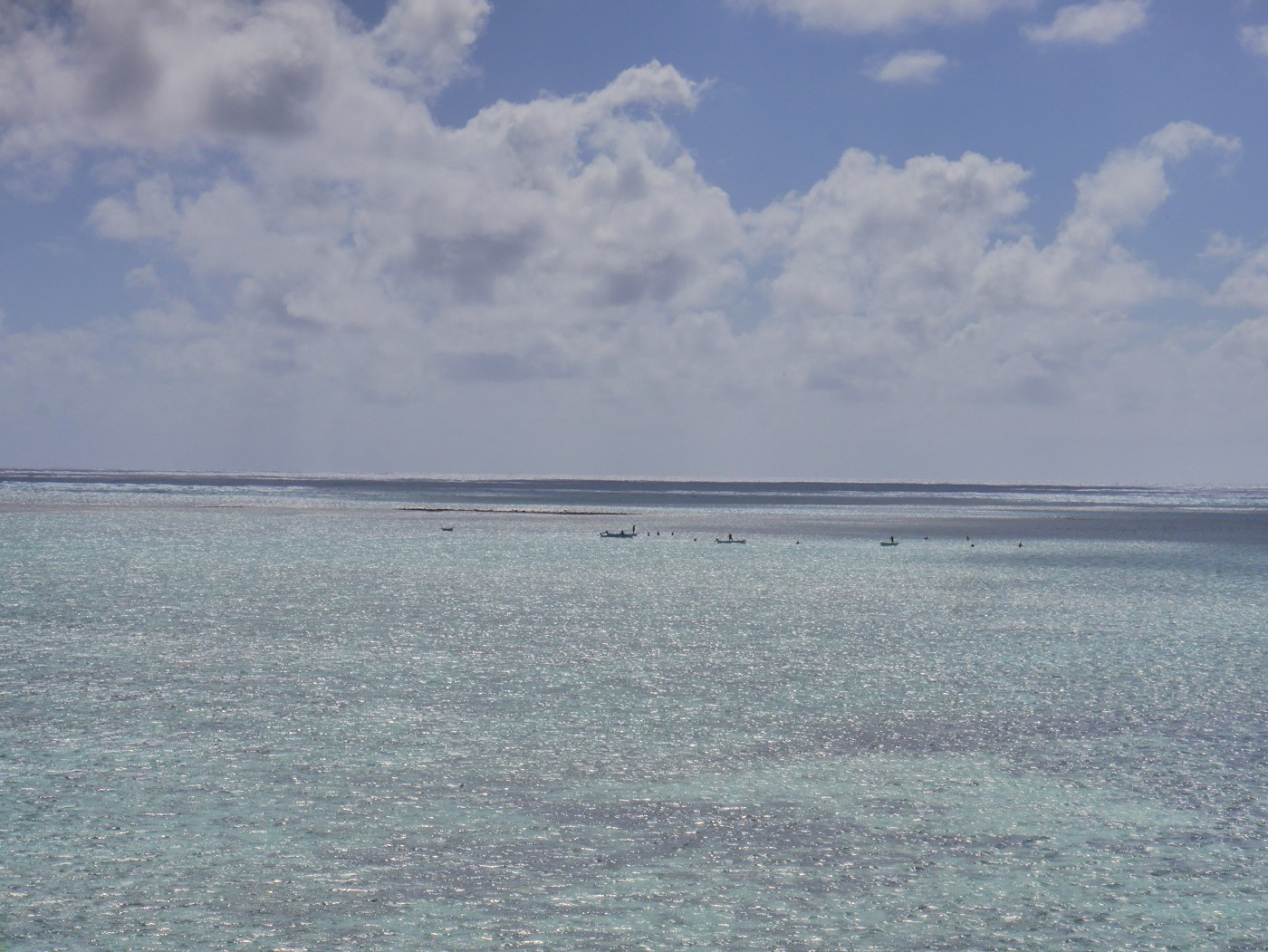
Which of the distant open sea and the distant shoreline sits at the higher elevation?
the distant shoreline

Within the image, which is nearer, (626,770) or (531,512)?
(626,770)

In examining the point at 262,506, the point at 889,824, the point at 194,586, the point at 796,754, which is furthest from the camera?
the point at 262,506

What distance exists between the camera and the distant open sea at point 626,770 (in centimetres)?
1359

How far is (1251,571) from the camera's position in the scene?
62625 millimetres

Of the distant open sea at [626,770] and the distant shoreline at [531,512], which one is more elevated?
the distant shoreline at [531,512]

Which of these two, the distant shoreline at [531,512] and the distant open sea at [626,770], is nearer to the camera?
the distant open sea at [626,770]

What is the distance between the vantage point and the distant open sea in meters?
13.6

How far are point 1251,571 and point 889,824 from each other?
5512cm

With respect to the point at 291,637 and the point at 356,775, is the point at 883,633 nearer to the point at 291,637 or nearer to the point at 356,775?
the point at 291,637

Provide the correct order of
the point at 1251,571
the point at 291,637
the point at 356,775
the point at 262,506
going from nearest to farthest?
the point at 356,775 < the point at 291,637 < the point at 1251,571 < the point at 262,506

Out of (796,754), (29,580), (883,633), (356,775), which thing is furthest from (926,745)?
(29,580)

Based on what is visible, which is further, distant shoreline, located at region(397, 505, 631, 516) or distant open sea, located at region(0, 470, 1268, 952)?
distant shoreline, located at region(397, 505, 631, 516)

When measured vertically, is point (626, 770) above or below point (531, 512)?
below

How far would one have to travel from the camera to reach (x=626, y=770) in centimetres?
1988
